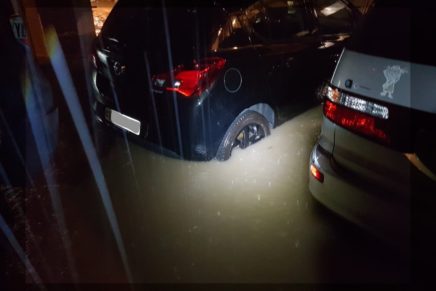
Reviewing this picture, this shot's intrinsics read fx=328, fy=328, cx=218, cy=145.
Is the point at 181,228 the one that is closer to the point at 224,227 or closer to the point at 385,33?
the point at 224,227

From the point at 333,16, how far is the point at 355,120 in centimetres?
294

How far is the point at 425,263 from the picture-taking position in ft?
6.17

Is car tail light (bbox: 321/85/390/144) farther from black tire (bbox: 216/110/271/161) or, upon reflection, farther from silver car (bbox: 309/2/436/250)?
black tire (bbox: 216/110/271/161)

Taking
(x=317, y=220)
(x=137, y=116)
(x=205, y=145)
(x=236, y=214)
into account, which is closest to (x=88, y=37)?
(x=137, y=116)

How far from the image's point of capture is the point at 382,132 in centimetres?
174

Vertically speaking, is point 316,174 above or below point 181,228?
above

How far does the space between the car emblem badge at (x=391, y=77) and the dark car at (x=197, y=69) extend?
1.44m

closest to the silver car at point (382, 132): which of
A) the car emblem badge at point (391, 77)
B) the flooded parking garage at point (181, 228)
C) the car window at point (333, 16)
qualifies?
the car emblem badge at point (391, 77)

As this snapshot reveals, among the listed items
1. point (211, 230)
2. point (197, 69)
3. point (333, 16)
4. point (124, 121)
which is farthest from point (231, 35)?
point (333, 16)

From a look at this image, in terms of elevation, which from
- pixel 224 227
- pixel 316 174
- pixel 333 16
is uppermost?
pixel 333 16

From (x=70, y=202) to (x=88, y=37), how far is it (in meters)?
4.59

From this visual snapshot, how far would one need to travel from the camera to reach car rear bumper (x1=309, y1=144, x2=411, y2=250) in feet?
5.91

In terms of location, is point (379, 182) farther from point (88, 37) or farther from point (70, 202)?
point (88, 37)

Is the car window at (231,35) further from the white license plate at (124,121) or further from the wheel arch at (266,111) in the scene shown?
the white license plate at (124,121)
